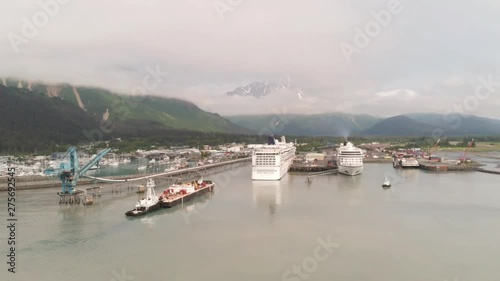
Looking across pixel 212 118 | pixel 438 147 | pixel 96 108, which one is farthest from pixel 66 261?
pixel 212 118

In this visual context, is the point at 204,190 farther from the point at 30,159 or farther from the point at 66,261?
the point at 30,159

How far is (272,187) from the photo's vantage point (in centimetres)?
2527

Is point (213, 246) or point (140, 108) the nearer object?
point (213, 246)

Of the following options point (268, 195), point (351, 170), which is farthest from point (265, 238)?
point (351, 170)

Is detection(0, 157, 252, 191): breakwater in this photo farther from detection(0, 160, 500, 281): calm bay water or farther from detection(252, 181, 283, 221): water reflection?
detection(252, 181, 283, 221): water reflection

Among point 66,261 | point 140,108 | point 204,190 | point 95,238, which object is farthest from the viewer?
point 140,108

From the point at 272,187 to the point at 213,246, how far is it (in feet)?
43.9

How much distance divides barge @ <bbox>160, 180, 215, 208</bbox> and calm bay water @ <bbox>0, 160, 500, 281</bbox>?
0.66m

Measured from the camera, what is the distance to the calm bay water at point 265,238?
396 inches

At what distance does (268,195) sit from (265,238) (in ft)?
30.2

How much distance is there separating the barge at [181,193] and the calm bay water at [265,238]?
2.16 feet

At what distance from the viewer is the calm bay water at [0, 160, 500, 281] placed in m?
10.1

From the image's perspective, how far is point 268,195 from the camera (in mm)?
22141

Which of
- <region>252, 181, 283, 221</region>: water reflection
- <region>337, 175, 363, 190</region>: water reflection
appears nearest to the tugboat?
<region>252, 181, 283, 221</region>: water reflection
